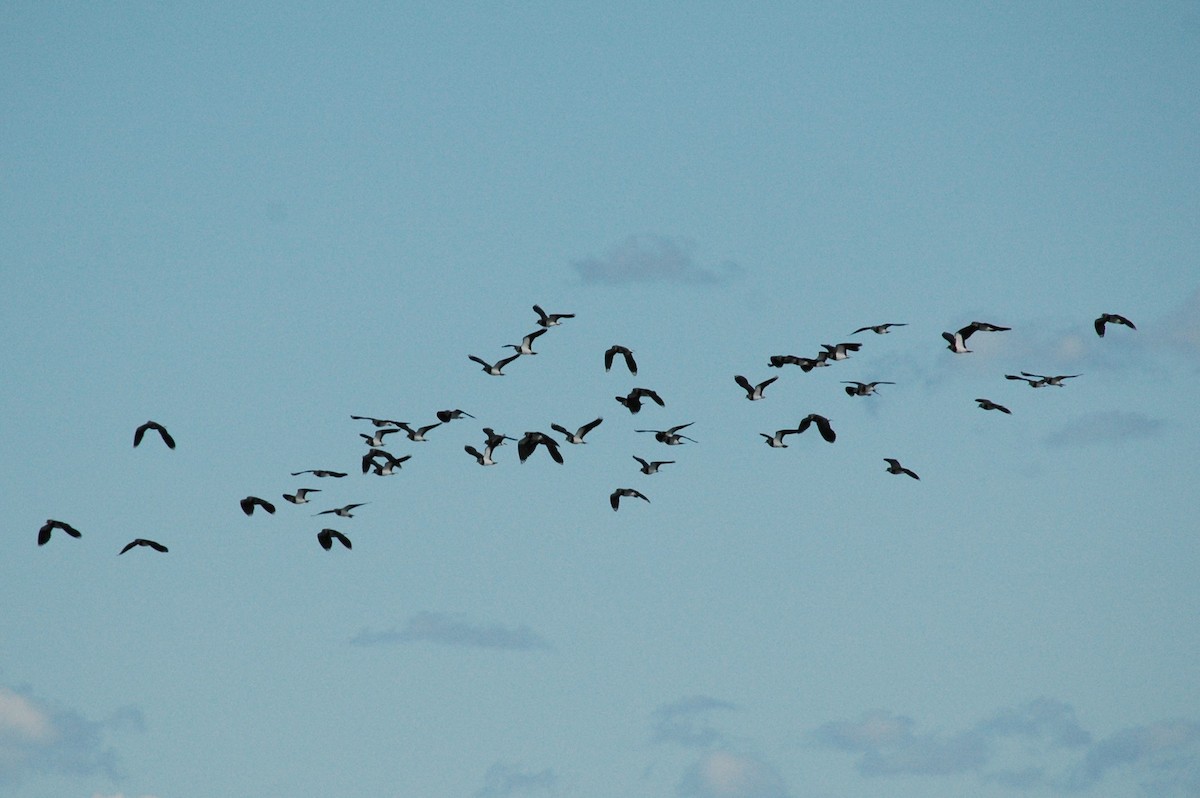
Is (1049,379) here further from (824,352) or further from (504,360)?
(504,360)

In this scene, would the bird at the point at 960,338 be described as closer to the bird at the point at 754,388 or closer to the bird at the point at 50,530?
the bird at the point at 754,388

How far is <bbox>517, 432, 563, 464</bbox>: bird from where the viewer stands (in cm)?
6581

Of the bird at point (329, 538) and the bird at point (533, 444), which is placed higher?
the bird at point (533, 444)

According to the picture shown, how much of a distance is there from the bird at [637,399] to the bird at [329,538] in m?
13.2

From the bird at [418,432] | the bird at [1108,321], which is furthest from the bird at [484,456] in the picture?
the bird at [1108,321]

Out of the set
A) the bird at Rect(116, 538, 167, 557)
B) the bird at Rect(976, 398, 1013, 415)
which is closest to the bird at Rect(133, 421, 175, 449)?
the bird at Rect(116, 538, 167, 557)

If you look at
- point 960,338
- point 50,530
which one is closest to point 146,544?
point 50,530

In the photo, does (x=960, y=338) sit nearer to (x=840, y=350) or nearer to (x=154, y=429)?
(x=840, y=350)

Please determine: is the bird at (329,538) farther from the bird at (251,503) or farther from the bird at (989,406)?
the bird at (989,406)

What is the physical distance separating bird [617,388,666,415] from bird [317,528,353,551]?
13239mm

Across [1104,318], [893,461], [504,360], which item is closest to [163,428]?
[504,360]

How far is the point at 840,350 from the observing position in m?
69.7

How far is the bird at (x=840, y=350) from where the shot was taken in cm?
6962

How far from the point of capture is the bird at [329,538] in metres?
65.6
